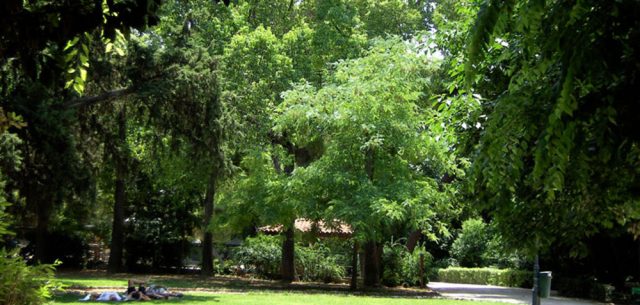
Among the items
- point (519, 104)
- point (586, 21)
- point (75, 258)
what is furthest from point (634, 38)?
point (75, 258)

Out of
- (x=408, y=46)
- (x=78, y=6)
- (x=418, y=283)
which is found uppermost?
(x=408, y=46)

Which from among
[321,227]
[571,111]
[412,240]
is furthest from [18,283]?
[412,240]

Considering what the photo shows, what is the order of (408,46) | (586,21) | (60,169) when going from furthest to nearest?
1. (408,46)
2. (60,169)
3. (586,21)

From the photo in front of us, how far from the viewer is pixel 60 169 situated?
63.4ft

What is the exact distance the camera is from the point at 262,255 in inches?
1291

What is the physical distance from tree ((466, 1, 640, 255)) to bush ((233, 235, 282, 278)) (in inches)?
1087

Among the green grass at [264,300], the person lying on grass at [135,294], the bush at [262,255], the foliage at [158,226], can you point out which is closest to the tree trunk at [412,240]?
the bush at [262,255]

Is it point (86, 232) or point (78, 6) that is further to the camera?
point (86, 232)

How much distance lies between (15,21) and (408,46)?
2147 cm

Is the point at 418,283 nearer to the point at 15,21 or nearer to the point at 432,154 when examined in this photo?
the point at 432,154

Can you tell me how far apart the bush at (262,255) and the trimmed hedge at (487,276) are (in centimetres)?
1268

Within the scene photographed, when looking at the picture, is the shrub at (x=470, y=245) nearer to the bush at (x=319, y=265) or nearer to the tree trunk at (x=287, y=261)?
the bush at (x=319, y=265)

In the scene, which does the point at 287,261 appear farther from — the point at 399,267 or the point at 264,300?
the point at 264,300

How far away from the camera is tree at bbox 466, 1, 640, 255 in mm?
3230
